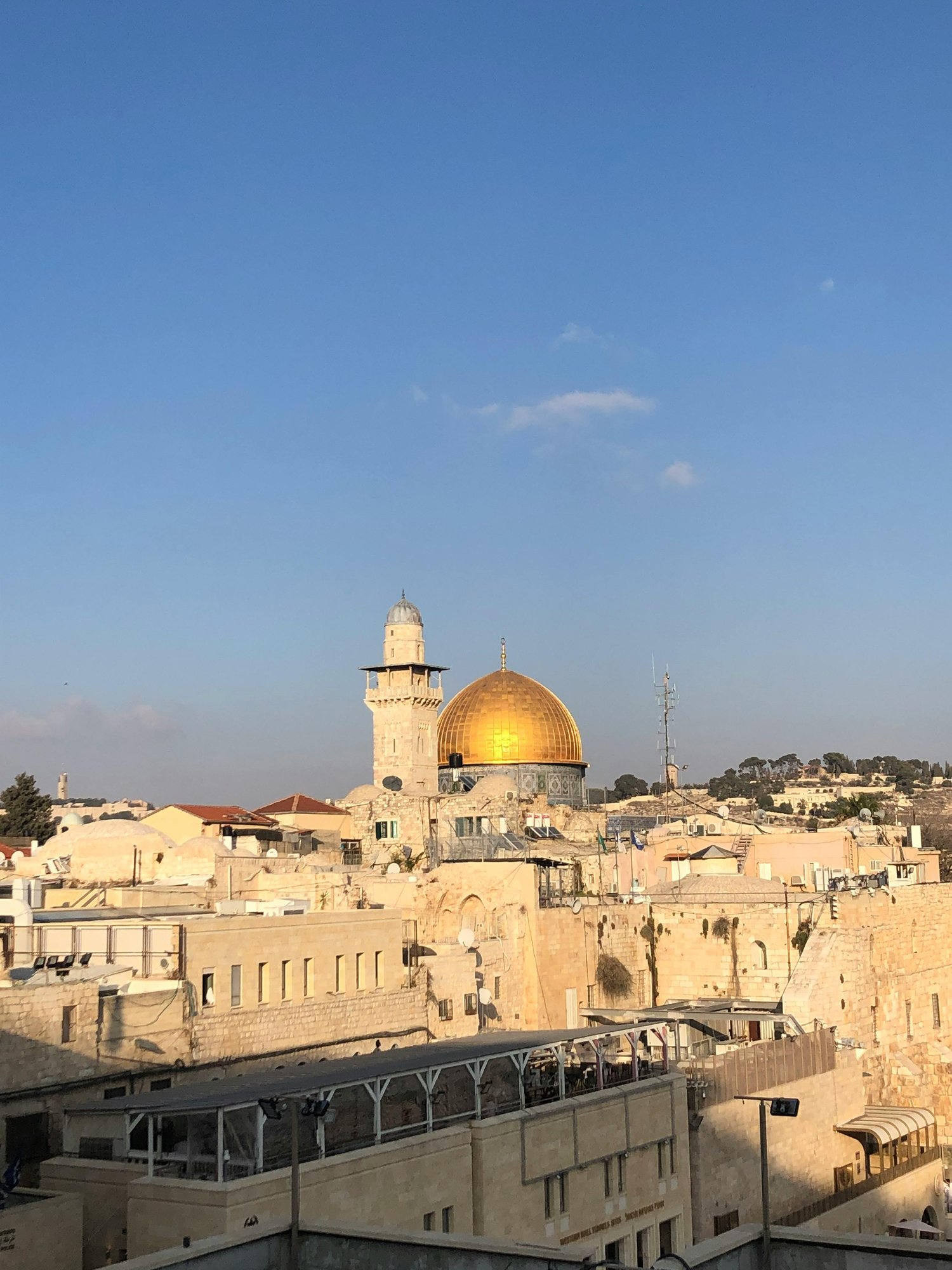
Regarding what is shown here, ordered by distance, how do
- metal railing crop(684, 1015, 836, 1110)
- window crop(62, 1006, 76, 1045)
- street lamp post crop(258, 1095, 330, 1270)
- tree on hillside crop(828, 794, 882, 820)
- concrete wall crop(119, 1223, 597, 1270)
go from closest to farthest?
concrete wall crop(119, 1223, 597, 1270)
street lamp post crop(258, 1095, 330, 1270)
window crop(62, 1006, 76, 1045)
metal railing crop(684, 1015, 836, 1110)
tree on hillside crop(828, 794, 882, 820)

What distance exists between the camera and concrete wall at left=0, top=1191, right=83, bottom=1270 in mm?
13320

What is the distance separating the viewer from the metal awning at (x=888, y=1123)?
23.3 meters

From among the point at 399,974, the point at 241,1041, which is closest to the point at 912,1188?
the point at 399,974

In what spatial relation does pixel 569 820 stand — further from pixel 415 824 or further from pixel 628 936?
pixel 628 936

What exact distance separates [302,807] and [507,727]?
26.1 feet

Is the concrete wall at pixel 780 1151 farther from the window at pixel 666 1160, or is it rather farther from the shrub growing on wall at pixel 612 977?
the shrub growing on wall at pixel 612 977

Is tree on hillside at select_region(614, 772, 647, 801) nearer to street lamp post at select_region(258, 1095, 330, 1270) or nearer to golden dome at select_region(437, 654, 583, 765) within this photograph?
golden dome at select_region(437, 654, 583, 765)

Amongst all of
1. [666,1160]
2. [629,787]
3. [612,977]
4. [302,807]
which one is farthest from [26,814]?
[629,787]

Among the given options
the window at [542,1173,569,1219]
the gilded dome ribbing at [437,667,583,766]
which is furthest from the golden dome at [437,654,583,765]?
the window at [542,1173,569,1219]

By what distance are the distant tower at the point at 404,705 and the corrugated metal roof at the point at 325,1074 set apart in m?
25.5

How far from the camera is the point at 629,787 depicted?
123m

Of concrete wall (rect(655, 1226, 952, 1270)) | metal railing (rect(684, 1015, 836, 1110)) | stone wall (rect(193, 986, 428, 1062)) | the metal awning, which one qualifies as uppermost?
concrete wall (rect(655, 1226, 952, 1270))

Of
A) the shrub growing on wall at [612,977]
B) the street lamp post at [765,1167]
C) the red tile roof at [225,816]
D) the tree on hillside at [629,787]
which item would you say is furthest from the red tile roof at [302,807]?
the tree on hillside at [629,787]

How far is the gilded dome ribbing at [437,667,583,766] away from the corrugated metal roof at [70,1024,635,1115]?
29.0 metres
